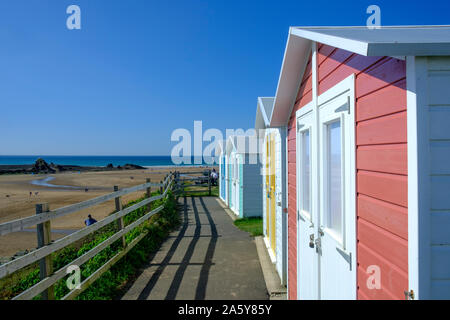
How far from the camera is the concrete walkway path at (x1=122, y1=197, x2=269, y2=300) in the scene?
4.85 m

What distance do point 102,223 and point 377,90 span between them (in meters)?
4.35

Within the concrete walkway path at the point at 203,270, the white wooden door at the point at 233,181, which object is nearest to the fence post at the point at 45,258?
the concrete walkway path at the point at 203,270

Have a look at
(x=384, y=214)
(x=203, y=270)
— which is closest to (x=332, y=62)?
(x=384, y=214)

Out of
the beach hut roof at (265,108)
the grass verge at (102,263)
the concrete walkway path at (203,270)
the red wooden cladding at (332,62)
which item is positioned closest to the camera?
the red wooden cladding at (332,62)

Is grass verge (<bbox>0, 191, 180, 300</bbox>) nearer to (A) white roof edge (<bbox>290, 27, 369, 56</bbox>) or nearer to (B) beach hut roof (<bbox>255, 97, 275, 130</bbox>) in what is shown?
(B) beach hut roof (<bbox>255, 97, 275, 130</bbox>)

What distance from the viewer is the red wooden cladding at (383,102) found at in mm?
1680

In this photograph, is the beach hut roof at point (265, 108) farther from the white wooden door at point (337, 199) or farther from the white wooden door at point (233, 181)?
the white wooden door at point (233, 181)

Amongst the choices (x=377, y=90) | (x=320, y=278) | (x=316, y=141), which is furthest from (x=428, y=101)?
(x=320, y=278)

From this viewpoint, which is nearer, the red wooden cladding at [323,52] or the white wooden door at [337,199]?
the white wooden door at [337,199]

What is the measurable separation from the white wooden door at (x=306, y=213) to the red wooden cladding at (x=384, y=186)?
107 centimetres

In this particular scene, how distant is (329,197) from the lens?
9.86 feet

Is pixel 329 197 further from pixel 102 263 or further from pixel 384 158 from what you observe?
pixel 102 263

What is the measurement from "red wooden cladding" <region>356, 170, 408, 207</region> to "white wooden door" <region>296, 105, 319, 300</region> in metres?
1.07

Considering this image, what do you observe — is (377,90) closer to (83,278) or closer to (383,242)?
(383,242)
